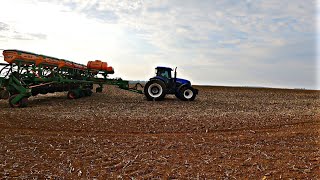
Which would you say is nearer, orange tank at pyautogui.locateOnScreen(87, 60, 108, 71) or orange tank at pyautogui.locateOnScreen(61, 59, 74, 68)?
orange tank at pyautogui.locateOnScreen(61, 59, 74, 68)

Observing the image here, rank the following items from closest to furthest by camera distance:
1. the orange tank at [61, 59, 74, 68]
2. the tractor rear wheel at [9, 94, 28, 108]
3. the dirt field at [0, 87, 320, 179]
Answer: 1. the dirt field at [0, 87, 320, 179]
2. the tractor rear wheel at [9, 94, 28, 108]
3. the orange tank at [61, 59, 74, 68]

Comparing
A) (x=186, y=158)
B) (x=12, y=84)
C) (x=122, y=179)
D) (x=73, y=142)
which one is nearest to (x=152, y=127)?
(x=73, y=142)

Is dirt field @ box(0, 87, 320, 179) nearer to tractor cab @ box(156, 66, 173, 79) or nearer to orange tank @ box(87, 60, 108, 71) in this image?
tractor cab @ box(156, 66, 173, 79)

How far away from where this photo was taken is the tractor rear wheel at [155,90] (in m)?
22.0

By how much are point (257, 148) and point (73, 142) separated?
219 inches

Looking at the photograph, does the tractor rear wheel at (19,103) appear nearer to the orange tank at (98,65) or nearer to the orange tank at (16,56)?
the orange tank at (16,56)

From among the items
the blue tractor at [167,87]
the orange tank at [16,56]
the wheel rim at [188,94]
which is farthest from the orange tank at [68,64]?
the wheel rim at [188,94]

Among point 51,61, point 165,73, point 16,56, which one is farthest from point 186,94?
point 16,56

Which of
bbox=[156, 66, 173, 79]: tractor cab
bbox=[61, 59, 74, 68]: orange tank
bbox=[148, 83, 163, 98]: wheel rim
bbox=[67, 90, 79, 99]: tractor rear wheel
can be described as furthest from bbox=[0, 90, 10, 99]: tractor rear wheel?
bbox=[156, 66, 173, 79]: tractor cab

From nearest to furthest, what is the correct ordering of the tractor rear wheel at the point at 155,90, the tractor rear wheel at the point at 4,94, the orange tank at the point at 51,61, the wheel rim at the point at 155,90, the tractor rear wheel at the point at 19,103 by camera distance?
the tractor rear wheel at the point at 19,103
the tractor rear wheel at the point at 4,94
the orange tank at the point at 51,61
the tractor rear wheel at the point at 155,90
the wheel rim at the point at 155,90

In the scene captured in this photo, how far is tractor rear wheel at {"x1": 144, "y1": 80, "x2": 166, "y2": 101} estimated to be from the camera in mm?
21984

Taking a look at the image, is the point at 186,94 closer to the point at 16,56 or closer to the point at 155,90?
the point at 155,90

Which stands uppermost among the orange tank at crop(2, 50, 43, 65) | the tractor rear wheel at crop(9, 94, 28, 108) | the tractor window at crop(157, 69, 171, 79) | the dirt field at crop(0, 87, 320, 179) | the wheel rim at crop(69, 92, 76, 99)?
the orange tank at crop(2, 50, 43, 65)

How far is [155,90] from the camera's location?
2241 centimetres
